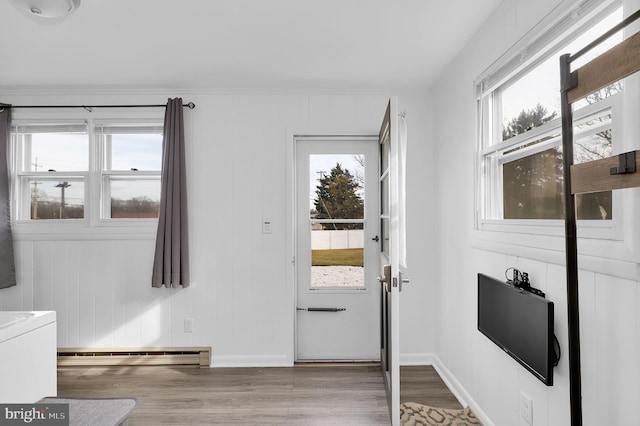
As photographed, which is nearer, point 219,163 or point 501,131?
point 501,131

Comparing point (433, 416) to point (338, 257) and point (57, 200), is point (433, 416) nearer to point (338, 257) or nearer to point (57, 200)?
point (338, 257)

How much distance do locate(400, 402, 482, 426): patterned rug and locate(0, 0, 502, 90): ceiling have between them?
7.97 feet

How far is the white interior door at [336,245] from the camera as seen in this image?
3.46 metres

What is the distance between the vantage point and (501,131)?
227 centimetres

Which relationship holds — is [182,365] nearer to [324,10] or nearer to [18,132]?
[18,132]

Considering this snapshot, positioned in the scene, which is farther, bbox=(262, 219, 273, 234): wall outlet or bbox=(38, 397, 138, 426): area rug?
bbox=(262, 219, 273, 234): wall outlet

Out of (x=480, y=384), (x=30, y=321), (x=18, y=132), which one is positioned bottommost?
(x=480, y=384)

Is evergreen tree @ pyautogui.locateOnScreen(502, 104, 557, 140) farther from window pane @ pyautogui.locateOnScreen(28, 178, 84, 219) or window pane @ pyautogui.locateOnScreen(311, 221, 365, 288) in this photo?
window pane @ pyautogui.locateOnScreen(28, 178, 84, 219)

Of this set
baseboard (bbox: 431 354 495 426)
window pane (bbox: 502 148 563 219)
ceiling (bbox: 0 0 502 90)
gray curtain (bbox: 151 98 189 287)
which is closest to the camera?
window pane (bbox: 502 148 563 219)

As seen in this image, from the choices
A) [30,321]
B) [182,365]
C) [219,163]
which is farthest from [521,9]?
[182,365]

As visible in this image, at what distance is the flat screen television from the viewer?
1562 millimetres

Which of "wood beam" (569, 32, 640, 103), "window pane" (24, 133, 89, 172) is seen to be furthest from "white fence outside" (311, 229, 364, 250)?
"wood beam" (569, 32, 640, 103)

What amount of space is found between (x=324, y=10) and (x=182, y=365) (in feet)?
9.81

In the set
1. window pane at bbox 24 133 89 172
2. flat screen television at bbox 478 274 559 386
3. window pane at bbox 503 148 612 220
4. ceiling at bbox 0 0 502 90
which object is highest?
ceiling at bbox 0 0 502 90
